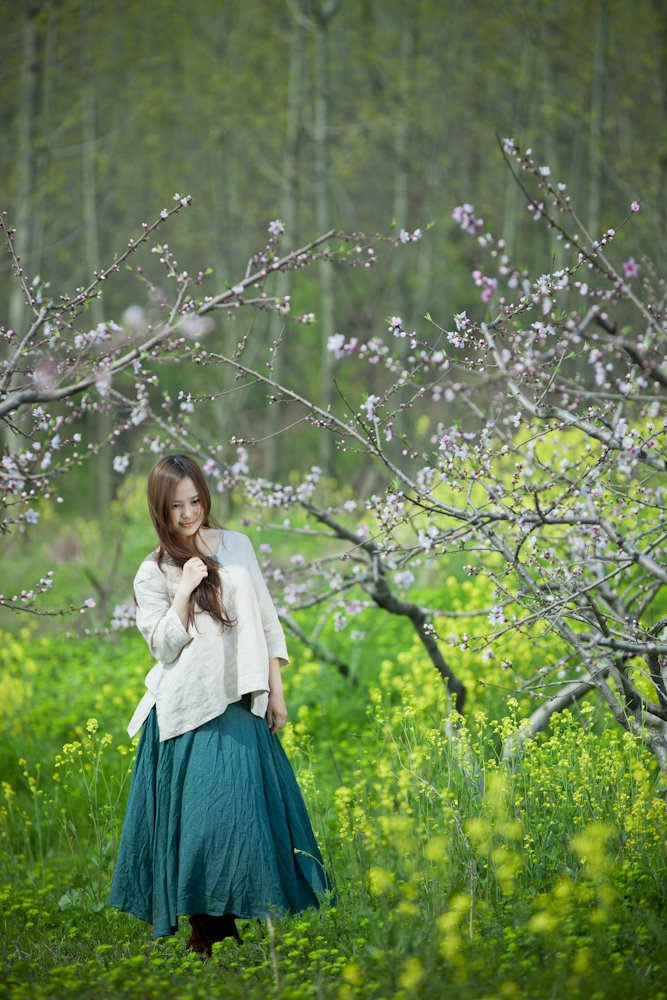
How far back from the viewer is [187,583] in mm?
3139

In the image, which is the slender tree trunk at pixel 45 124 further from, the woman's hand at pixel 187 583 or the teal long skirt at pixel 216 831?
the teal long skirt at pixel 216 831

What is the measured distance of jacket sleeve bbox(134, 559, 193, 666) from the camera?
316 cm

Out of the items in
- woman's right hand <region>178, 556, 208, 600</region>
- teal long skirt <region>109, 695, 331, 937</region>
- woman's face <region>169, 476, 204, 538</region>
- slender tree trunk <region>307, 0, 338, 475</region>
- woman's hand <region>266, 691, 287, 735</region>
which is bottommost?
teal long skirt <region>109, 695, 331, 937</region>

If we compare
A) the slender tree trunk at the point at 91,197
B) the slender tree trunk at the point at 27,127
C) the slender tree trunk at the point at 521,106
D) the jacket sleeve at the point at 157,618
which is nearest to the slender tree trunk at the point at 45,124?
the slender tree trunk at the point at 27,127

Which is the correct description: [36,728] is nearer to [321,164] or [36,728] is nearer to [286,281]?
[286,281]

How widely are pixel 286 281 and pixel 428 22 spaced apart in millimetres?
5507

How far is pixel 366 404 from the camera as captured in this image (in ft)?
11.5

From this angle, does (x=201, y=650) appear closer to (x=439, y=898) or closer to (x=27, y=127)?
(x=439, y=898)

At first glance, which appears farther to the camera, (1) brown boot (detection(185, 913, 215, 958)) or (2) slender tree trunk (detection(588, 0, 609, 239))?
(2) slender tree trunk (detection(588, 0, 609, 239))

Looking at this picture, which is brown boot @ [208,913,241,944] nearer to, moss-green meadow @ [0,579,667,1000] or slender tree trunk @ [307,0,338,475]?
moss-green meadow @ [0,579,667,1000]

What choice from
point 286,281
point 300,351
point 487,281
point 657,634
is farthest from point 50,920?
point 300,351

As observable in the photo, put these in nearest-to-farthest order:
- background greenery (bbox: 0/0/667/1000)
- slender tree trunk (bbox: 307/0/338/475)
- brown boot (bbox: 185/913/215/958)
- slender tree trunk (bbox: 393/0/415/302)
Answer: background greenery (bbox: 0/0/667/1000)
brown boot (bbox: 185/913/215/958)
slender tree trunk (bbox: 307/0/338/475)
slender tree trunk (bbox: 393/0/415/302)

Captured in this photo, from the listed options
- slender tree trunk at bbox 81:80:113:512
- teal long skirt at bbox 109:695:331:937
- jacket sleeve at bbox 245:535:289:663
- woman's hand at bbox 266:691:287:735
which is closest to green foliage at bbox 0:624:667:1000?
teal long skirt at bbox 109:695:331:937

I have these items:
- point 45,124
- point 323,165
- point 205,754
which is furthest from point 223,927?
point 45,124
